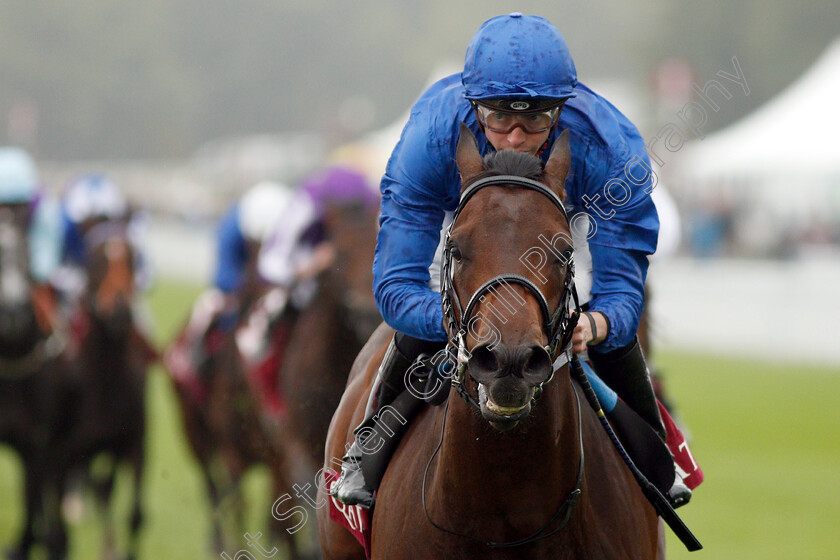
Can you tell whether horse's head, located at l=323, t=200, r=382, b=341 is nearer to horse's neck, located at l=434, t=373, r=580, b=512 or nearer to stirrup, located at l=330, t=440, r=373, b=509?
stirrup, located at l=330, t=440, r=373, b=509

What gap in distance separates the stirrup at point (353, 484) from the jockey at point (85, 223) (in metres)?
4.86

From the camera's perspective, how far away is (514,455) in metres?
2.95

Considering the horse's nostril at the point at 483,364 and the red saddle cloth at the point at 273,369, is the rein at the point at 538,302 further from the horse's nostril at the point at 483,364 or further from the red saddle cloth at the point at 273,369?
the red saddle cloth at the point at 273,369

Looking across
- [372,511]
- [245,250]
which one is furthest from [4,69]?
[372,511]

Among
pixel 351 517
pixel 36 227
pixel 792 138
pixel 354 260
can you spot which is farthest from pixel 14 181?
pixel 792 138

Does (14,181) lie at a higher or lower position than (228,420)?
higher

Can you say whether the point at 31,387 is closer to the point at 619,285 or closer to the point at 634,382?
the point at 634,382

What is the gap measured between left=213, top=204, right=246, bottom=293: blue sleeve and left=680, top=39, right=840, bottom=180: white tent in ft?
36.1

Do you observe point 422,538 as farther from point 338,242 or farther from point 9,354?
point 9,354

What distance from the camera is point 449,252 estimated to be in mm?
2826

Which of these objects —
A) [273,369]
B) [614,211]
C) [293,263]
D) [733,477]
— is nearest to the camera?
[614,211]

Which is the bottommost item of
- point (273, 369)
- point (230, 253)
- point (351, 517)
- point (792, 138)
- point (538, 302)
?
point (273, 369)

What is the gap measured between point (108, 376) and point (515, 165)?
5.73 metres

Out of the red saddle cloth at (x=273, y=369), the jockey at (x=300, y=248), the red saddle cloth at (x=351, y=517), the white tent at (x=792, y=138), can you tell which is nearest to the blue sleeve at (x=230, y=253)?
the jockey at (x=300, y=248)
